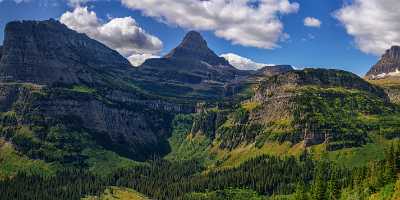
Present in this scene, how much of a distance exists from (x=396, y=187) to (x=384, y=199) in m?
6.52

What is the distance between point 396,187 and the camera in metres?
199

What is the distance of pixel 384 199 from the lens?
200 meters
